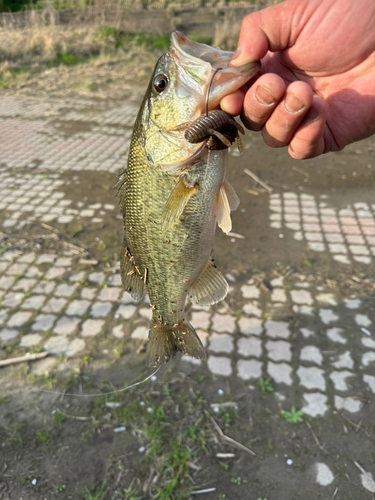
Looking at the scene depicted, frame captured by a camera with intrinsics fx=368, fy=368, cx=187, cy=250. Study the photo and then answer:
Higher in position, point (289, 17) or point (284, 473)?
point (289, 17)

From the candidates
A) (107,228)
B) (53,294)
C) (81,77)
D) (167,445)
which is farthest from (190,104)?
(81,77)

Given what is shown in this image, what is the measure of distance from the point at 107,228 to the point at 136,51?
1275 centimetres

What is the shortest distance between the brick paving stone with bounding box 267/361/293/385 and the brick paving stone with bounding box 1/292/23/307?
3.03 meters

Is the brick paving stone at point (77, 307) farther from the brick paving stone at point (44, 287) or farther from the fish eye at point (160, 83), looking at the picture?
the fish eye at point (160, 83)

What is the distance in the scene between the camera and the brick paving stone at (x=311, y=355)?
3770 mm

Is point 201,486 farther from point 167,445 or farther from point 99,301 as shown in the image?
point 99,301

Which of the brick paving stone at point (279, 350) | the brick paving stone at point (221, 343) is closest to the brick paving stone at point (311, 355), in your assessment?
the brick paving stone at point (279, 350)

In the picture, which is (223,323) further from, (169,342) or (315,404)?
(169,342)

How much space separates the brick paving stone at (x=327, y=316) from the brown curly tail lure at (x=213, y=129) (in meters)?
3.06

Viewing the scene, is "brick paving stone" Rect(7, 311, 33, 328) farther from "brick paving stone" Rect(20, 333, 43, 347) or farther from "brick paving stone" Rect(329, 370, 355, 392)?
"brick paving stone" Rect(329, 370, 355, 392)

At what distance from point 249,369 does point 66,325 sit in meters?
2.09

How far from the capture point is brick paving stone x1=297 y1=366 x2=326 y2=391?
355cm

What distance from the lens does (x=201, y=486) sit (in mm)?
2918

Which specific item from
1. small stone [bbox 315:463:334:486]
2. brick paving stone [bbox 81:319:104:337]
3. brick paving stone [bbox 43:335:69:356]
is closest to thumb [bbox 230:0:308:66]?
small stone [bbox 315:463:334:486]
